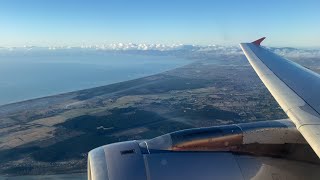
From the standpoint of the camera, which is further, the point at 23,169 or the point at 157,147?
the point at 23,169

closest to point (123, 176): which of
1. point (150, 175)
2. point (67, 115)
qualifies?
point (150, 175)

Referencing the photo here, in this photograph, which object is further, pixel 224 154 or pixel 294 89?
pixel 294 89

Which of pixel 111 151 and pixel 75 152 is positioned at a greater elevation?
pixel 111 151

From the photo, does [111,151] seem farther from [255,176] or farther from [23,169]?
[23,169]

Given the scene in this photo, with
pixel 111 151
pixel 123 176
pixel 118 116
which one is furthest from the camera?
pixel 118 116

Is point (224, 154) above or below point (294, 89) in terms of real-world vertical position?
below

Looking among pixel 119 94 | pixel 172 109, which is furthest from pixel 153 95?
pixel 172 109

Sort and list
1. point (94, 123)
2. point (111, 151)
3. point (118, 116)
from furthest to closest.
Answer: point (118, 116)
point (94, 123)
point (111, 151)

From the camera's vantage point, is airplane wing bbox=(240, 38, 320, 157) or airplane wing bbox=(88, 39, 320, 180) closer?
airplane wing bbox=(88, 39, 320, 180)
